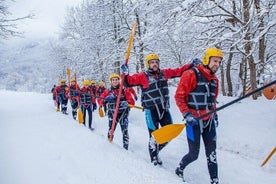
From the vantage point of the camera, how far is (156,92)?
20.1 ft

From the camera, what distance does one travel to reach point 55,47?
4819cm

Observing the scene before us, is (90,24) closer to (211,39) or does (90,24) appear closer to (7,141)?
(211,39)

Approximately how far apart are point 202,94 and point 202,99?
0.08 meters

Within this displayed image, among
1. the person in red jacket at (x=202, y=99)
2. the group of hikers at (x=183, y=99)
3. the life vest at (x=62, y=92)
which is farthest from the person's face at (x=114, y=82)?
the life vest at (x=62, y=92)

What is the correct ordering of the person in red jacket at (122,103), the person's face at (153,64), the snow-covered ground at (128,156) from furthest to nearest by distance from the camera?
the person in red jacket at (122,103) < the person's face at (153,64) < the snow-covered ground at (128,156)

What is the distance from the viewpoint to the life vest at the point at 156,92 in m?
6.09

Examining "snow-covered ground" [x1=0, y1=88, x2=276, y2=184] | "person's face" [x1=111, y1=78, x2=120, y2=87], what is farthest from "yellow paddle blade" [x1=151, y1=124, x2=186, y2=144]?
"person's face" [x1=111, y1=78, x2=120, y2=87]

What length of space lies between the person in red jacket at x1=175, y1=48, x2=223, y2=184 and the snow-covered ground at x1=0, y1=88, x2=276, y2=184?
0.61m

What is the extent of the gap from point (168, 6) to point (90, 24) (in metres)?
19.8

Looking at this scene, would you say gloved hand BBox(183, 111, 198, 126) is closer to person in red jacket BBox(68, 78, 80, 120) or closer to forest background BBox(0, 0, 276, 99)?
forest background BBox(0, 0, 276, 99)

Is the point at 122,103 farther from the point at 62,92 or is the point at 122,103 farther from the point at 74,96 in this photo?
the point at 62,92

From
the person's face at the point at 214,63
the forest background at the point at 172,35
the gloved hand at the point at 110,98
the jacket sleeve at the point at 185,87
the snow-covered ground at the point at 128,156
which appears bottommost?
the snow-covered ground at the point at 128,156

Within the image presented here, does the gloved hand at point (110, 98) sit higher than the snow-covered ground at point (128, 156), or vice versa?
the gloved hand at point (110, 98)

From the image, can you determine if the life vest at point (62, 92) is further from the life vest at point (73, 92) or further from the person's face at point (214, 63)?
the person's face at point (214, 63)
